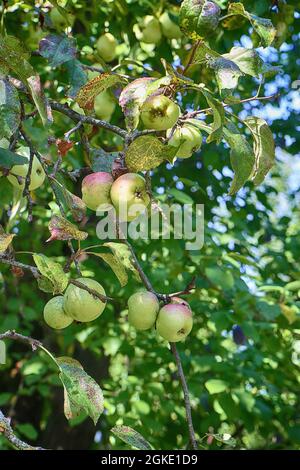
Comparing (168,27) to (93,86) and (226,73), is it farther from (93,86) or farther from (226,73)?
(226,73)

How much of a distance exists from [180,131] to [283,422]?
2207mm

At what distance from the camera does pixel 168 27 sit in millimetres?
2346

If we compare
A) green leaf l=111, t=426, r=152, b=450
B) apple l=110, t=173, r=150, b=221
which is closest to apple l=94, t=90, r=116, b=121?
apple l=110, t=173, r=150, b=221

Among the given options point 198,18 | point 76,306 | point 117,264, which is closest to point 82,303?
point 76,306

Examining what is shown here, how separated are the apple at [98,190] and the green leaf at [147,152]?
0.09 metres

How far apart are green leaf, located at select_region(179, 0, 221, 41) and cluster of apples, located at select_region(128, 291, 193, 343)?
0.53 meters

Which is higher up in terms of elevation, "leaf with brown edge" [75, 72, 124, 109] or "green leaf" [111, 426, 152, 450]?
"leaf with brown edge" [75, 72, 124, 109]

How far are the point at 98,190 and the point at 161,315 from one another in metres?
0.30

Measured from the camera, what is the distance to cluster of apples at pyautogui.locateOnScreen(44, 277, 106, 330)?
4.19ft

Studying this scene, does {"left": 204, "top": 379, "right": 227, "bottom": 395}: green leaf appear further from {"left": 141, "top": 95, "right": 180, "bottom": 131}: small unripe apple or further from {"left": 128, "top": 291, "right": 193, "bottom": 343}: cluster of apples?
{"left": 141, "top": 95, "right": 180, "bottom": 131}: small unripe apple

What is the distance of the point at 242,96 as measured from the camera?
3.22 meters
